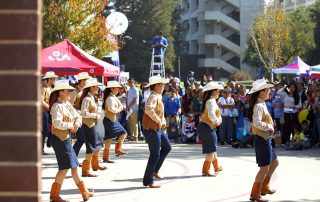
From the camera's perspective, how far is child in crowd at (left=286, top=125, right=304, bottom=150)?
1639 cm

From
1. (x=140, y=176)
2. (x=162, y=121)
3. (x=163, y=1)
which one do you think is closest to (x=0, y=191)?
(x=162, y=121)

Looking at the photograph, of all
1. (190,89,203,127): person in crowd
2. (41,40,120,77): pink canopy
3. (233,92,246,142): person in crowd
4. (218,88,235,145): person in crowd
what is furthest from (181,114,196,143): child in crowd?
(41,40,120,77): pink canopy

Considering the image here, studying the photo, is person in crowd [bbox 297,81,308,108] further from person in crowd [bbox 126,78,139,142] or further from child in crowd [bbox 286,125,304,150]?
person in crowd [bbox 126,78,139,142]

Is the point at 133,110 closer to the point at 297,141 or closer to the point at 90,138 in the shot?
the point at 297,141

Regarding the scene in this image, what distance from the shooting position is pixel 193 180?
35.8 ft

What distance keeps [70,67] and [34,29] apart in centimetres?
1494

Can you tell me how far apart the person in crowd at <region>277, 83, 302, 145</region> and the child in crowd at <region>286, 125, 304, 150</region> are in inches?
21.0

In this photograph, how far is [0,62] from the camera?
210 centimetres

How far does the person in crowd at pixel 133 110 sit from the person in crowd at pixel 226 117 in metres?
2.88

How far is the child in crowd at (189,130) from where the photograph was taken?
62.1ft

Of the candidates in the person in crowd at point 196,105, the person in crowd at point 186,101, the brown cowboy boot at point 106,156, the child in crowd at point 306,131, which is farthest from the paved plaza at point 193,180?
the person in crowd at point 186,101

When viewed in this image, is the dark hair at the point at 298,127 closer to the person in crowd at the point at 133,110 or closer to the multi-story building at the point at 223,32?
the person in crowd at the point at 133,110

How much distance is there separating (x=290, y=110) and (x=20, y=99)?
15913 millimetres

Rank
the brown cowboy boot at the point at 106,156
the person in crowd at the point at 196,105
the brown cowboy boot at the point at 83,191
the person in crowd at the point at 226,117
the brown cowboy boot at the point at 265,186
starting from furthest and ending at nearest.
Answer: the person in crowd at the point at 196,105 < the person in crowd at the point at 226,117 < the brown cowboy boot at the point at 106,156 < the brown cowboy boot at the point at 265,186 < the brown cowboy boot at the point at 83,191
